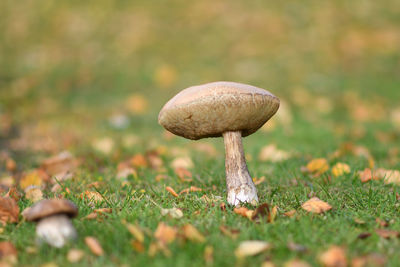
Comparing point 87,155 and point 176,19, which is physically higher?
point 176,19

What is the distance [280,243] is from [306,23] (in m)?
7.84

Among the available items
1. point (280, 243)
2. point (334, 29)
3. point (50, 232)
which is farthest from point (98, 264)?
point (334, 29)

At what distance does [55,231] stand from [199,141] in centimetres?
349

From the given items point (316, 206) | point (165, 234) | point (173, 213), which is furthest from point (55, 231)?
point (316, 206)

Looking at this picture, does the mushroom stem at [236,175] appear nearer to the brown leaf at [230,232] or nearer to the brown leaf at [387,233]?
the brown leaf at [230,232]

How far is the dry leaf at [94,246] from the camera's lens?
1.95 m

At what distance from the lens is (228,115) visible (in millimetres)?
2473

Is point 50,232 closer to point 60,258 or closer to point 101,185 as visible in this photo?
point 60,258

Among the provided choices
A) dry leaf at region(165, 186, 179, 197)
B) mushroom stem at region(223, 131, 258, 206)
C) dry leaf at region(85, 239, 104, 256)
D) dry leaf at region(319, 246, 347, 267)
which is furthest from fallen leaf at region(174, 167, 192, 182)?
dry leaf at region(319, 246, 347, 267)

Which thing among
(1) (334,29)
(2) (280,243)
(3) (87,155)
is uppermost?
(1) (334,29)

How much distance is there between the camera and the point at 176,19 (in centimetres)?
952

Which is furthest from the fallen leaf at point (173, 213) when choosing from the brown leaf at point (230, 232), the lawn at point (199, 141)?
the brown leaf at point (230, 232)

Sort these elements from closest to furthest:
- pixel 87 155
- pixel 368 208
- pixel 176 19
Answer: pixel 368 208
pixel 87 155
pixel 176 19

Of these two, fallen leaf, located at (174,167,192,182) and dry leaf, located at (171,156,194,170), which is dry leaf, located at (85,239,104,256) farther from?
dry leaf, located at (171,156,194,170)
